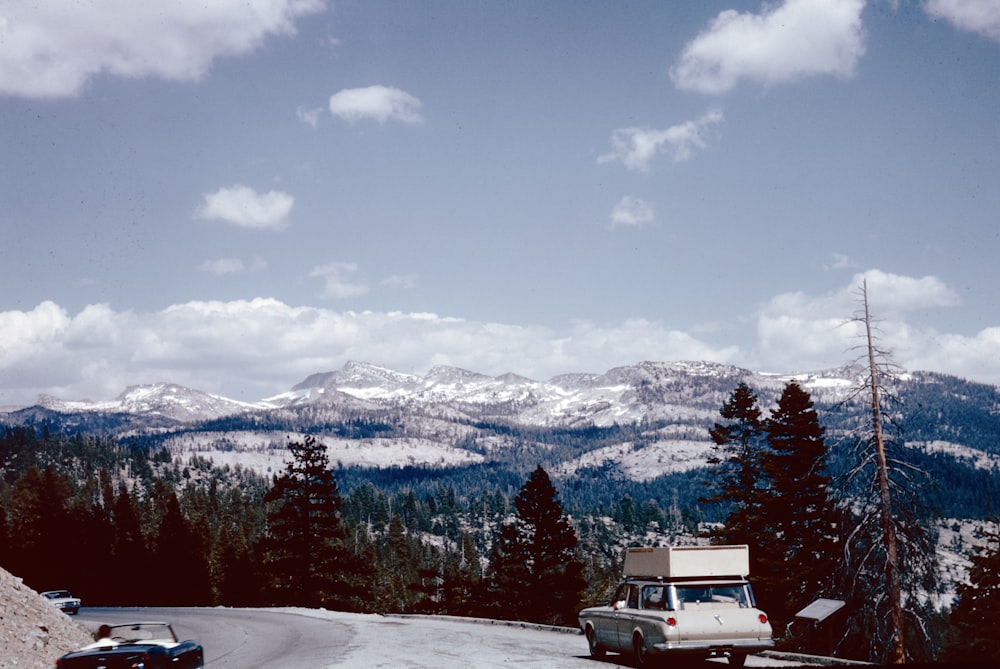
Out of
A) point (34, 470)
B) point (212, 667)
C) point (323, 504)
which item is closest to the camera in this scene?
point (212, 667)

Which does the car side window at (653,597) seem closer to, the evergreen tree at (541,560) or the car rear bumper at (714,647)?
the car rear bumper at (714,647)

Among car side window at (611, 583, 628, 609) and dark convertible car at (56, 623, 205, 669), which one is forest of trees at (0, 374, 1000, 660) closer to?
car side window at (611, 583, 628, 609)

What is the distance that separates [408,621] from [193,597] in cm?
6230

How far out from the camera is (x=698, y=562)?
58.0 ft

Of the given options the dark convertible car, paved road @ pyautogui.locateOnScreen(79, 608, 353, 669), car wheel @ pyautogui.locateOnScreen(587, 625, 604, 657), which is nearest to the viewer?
the dark convertible car

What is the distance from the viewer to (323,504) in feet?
188

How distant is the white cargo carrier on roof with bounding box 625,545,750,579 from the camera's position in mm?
17547

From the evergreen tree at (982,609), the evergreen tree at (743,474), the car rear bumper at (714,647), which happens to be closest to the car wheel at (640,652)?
the car rear bumper at (714,647)

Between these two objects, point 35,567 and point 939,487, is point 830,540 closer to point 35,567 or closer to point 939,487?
point 939,487

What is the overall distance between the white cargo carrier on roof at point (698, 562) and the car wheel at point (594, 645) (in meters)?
2.98

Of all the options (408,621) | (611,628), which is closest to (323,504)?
(408,621)

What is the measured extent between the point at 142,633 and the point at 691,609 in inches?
450

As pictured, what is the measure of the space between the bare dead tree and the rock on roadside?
23.7 m

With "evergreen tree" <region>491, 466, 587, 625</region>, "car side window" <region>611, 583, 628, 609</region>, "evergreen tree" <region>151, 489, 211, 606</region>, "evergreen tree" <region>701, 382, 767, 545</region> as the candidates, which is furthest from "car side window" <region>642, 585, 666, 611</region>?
"evergreen tree" <region>151, 489, 211, 606</region>
